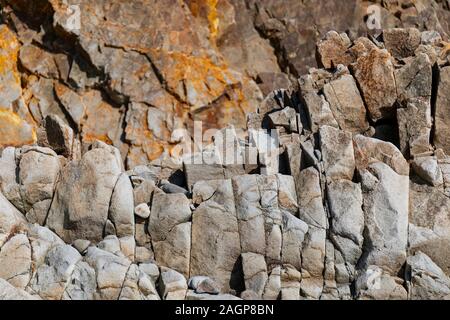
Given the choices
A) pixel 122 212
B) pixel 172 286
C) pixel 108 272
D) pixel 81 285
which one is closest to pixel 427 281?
pixel 172 286

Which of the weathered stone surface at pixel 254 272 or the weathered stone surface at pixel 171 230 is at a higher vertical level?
the weathered stone surface at pixel 171 230

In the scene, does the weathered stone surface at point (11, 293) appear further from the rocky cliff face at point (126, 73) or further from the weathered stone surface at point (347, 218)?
the rocky cliff face at point (126, 73)

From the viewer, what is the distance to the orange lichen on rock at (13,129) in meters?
51.4

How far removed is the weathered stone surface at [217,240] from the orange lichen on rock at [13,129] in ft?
83.6

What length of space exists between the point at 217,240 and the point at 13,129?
2792cm

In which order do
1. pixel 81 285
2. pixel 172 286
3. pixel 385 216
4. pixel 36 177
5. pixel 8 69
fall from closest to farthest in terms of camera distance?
pixel 81 285 < pixel 172 286 < pixel 385 216 < pixel 36 177 < pixel 8 69

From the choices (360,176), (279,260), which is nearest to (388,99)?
(360,176)

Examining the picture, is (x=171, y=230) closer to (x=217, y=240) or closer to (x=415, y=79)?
(x=217, y=240)

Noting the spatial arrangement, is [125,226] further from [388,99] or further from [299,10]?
[299,10]

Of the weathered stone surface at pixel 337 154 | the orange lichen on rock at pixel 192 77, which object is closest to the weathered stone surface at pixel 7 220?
the weathered stone surface at pixel 337 154

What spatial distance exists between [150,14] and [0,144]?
1497 centimetres

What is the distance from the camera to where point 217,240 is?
94.5 ft

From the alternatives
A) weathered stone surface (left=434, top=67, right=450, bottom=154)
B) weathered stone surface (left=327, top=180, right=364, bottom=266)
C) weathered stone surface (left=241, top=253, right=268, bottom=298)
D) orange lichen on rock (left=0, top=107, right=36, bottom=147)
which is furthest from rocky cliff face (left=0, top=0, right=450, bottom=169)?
weathered stone surface (left=327, top=180, right=364, bottom=266)

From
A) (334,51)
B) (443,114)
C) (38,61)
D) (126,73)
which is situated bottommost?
(443,114)
